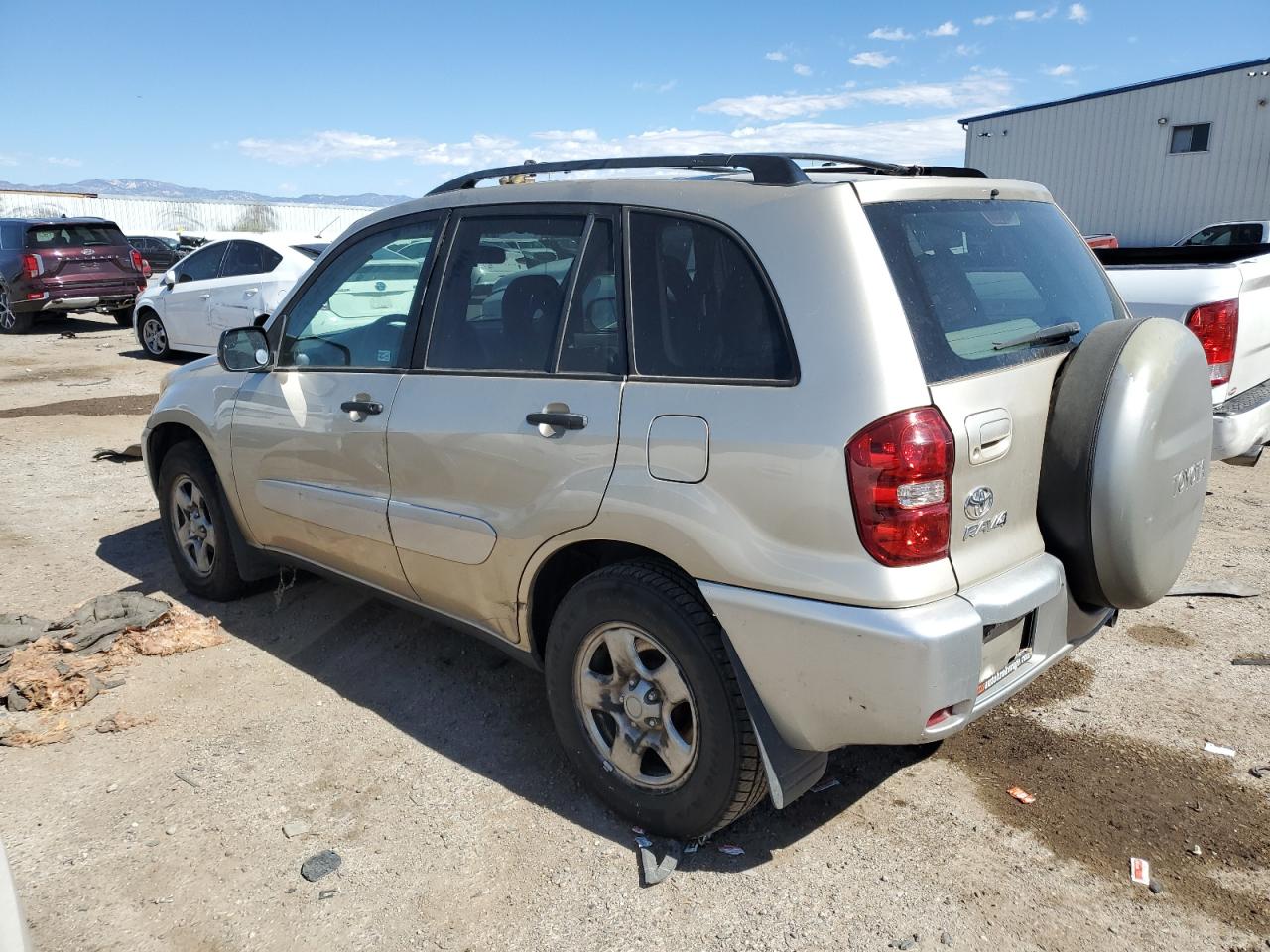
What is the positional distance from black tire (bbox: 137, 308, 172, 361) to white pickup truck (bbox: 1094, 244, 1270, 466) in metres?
12.3

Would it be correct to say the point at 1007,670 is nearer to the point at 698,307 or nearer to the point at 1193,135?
the point at 698,307

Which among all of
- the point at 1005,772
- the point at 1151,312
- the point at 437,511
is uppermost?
the point at 1151,312

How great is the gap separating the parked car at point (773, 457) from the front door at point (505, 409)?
0.01 m

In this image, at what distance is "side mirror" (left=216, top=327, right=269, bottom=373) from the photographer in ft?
13.8

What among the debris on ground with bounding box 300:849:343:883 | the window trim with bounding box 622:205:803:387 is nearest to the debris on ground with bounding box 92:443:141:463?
the debris on ground with bounding box 300:849:343:883

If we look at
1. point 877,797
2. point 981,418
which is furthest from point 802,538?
point 877,797

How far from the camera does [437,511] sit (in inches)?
136

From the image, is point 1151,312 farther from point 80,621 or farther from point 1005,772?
point 80,621

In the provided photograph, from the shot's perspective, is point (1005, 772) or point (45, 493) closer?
point (1005, 772)

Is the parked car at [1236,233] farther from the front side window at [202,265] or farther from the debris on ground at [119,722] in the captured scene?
the debris on ground at [119,722]

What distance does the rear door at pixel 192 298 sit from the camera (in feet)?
41.2

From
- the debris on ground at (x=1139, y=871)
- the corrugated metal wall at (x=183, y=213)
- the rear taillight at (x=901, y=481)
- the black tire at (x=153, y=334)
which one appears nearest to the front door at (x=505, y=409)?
the rear taillight at (x=901, y=481)

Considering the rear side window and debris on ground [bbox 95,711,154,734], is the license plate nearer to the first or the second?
the rear side window

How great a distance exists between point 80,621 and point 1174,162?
30.5 m
